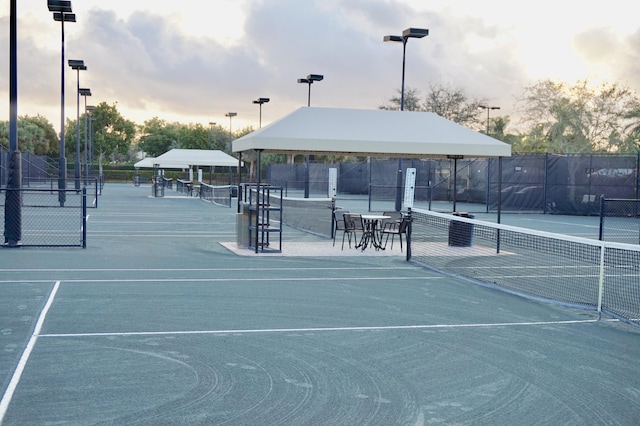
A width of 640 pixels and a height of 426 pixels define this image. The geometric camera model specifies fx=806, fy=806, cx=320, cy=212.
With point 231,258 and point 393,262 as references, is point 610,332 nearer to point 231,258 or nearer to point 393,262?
point 393,262

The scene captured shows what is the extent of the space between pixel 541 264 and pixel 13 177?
12064 millimetres

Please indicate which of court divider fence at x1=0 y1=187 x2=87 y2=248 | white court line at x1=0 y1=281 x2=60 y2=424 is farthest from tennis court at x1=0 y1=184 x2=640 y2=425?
court divider fence at x1=0 y1=187 x2=87 y2=248

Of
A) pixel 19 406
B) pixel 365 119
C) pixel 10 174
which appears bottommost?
pixel 19 406

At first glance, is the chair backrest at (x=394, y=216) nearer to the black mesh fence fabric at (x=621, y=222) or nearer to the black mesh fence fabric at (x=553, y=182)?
the black mesh fence fabric at (x=621, y=222)

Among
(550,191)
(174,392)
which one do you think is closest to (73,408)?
(174,392)

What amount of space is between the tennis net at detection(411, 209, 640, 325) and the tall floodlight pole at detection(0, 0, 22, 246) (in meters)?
8.93

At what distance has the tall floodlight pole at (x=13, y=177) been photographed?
1812 centimetres

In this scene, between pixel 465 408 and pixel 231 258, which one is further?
pixel 231 258

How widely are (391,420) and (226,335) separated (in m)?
3.37

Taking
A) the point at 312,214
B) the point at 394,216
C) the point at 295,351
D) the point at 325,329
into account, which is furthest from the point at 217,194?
the point at 295,351

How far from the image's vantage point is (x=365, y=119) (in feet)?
65.2

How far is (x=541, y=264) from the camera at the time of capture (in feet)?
54.4

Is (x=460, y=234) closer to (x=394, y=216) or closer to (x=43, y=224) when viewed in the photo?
(x=394, y=216)

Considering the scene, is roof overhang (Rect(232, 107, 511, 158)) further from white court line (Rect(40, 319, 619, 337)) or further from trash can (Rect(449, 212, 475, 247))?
white court line (Rect(40, 319, 619, 337))
